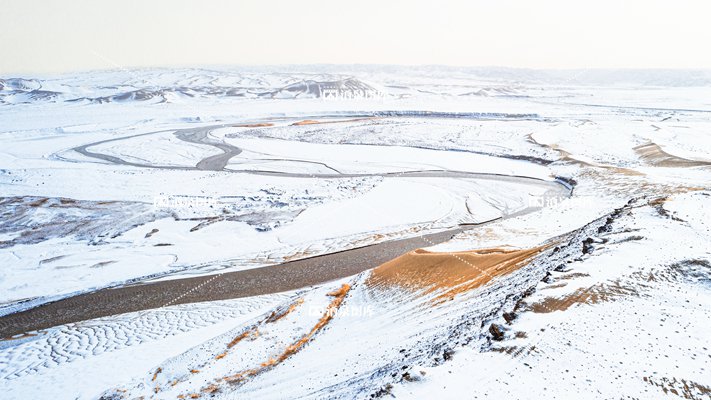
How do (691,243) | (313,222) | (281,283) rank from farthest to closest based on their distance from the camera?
(313,222) < (281,283) < (691,243)

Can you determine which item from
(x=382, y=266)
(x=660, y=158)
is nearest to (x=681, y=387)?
(x=382, y=266)

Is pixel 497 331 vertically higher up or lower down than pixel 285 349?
higher up

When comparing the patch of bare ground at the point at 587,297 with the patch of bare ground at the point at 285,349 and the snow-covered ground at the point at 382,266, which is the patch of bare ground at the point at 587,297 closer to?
the snow-covered ground at the point at 382,266

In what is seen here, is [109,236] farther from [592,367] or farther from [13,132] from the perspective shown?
[13,132]

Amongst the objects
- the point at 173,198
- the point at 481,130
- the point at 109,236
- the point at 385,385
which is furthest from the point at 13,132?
the point at 385,385

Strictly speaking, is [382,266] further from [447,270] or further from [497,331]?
[497,331]

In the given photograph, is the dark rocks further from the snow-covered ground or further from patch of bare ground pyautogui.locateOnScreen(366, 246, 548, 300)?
patch of bare ground pyautogui.locateOnScreen(366, 246, 548, 300)

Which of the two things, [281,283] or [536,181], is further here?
[536,181]

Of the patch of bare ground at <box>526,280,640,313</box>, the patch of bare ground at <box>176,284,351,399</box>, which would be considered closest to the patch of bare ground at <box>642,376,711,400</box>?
the patch of bare ground at <box>526,280,640,313</box>
